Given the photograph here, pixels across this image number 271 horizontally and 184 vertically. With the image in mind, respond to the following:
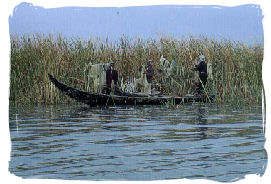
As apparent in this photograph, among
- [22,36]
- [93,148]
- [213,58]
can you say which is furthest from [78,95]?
[93,148]

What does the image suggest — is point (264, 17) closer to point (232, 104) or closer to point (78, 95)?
point (232, 104)

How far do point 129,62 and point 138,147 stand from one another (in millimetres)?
2986

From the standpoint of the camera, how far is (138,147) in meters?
6.86

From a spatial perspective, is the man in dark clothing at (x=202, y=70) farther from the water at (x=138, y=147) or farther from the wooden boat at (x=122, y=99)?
the water at (x=138, y=147)

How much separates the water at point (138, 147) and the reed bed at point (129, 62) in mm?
609

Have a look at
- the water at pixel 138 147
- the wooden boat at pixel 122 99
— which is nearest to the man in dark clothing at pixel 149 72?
the water at pixel 138 147

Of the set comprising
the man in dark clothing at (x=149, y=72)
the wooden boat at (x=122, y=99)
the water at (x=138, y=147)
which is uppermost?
the man in dark clothing at (x=149, y=72)

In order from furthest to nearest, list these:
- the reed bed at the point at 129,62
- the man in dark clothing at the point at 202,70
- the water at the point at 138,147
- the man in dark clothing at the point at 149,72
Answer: the man in dark clothing at the point at 149,72
the man in dark clothing at the point at 202,70
the reed bed at the point at 129,62
the water at the point at 138,147

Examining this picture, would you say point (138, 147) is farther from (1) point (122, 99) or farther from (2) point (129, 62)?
(1) point (122, 99)

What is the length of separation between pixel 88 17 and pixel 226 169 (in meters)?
2.42

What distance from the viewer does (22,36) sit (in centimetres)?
752

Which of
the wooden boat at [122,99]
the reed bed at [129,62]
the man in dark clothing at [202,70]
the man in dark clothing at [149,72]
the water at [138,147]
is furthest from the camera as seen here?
the wooden boat at [122,99]

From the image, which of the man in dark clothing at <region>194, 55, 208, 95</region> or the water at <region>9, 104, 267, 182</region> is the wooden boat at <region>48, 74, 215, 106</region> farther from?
the water at <region>9, 104, 267, 182</region>

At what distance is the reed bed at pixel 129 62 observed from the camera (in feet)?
28.6
